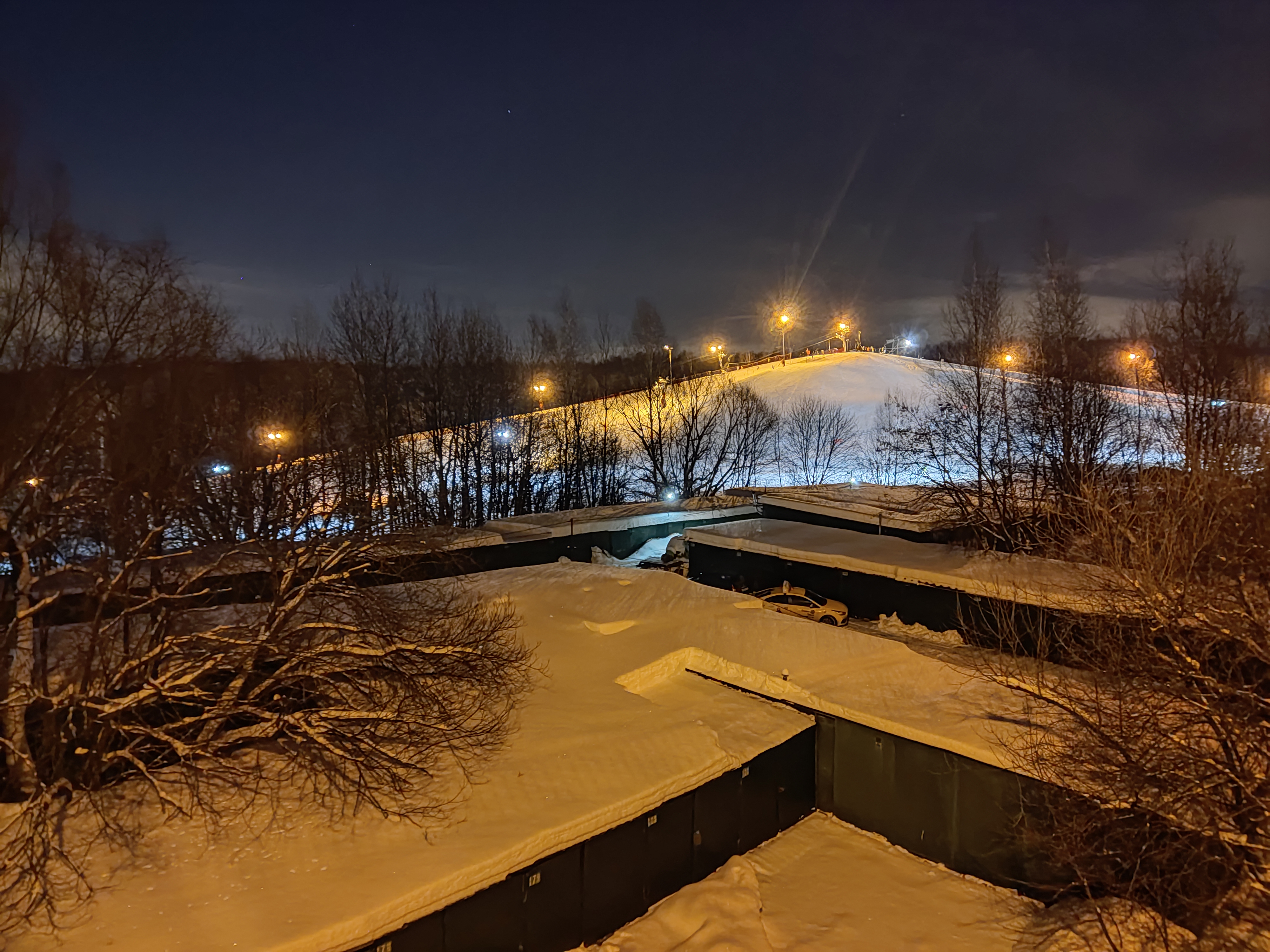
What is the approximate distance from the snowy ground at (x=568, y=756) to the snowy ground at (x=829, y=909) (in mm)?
1626

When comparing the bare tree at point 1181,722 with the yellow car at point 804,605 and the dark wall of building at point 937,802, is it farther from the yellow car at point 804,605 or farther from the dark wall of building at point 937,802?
the yellow car at point 804,605

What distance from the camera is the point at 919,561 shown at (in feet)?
58.1

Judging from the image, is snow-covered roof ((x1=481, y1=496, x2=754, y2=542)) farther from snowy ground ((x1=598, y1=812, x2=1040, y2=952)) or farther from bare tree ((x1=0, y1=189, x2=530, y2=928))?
snowy ground ((x1=598, y1=812, x2=1040, y2=952))

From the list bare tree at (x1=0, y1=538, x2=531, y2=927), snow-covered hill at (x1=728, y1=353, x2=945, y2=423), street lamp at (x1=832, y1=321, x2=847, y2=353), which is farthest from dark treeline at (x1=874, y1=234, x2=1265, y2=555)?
street lamp at (x1=832, y1=321, x2=847, y2=353)

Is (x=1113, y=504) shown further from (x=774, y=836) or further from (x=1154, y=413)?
(x=1154, y=413)

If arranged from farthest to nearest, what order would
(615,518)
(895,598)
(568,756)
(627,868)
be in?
(615,518), (895,598), (568,756), (627,868)

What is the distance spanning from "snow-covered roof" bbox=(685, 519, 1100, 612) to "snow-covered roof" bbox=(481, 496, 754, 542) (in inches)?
152

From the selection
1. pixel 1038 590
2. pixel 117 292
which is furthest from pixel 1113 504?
pixel 117 292

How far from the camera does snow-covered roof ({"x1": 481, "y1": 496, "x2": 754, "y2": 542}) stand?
23609 millimetres

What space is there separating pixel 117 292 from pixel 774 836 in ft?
39.1

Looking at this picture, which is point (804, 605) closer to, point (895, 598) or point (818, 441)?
point (895, 598)

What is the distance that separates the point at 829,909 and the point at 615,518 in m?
16.9

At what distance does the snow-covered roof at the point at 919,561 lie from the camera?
14211 mm

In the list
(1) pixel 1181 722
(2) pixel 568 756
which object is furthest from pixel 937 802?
(2) pixel 568 756
